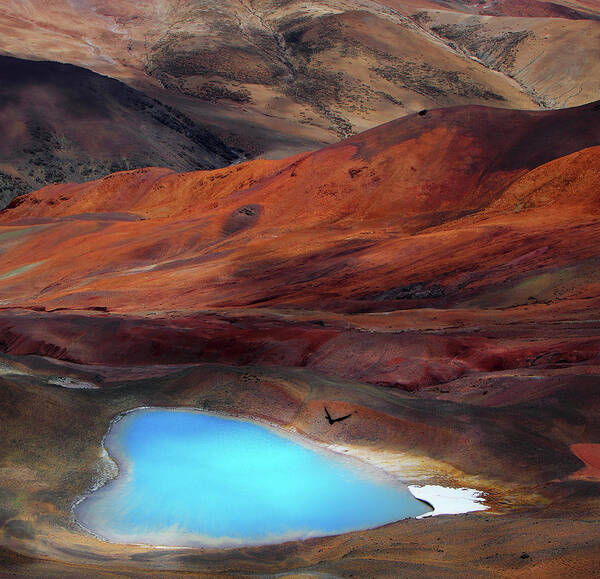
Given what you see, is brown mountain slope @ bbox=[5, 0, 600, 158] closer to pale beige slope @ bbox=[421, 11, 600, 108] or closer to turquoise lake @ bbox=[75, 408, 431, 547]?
pale beige slope @ bbox=[421, 11, 600, 108]

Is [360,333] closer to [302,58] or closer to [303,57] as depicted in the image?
[302,58]

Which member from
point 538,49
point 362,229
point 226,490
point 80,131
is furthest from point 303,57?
point 226,490

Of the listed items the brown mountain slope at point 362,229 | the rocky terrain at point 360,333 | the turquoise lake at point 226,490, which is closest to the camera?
the rocky terrain at point 360,333

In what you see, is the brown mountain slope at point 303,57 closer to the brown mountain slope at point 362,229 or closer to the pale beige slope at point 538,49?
the pale beige slope at point 538,49

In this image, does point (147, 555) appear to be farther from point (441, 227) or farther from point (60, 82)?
point (60, 82)

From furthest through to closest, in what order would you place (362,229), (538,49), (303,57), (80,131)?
(538,49), (303,57), (80,131), (362,229)

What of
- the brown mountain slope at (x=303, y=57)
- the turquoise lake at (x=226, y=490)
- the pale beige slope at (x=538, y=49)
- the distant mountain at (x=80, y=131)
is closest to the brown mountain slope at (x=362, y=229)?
the turquoise lake at (x=226, y=490)

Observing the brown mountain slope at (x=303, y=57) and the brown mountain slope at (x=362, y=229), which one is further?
the brown mountain slope at (x=303, y=57)

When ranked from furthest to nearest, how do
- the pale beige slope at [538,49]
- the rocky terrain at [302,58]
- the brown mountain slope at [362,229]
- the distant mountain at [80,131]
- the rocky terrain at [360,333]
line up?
the pale beige slope at [538,49], the rocky terrain at [302,58], the distant mountain at [80,131], the brown mountain slope at [362,229], the rocky terrain at [360,333]
